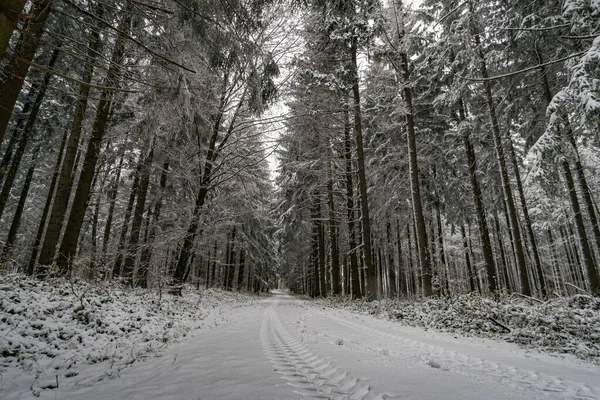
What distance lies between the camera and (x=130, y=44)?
24.9 ft

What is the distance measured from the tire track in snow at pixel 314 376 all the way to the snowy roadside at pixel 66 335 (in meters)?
1.84

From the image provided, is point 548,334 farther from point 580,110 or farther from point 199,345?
point 199,345

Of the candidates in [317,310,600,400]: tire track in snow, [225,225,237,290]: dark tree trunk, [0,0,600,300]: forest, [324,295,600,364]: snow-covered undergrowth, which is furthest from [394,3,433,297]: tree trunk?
[225,225,237,290]: dark tree trunk

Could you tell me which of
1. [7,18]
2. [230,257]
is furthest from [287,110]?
[230,257]

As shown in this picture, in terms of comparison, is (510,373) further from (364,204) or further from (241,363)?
(364,204)

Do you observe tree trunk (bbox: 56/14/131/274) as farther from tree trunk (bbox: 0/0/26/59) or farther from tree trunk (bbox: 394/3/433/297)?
tree trunk (bbox: 394/3/433/297)

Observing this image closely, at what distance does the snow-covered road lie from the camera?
2320 mm

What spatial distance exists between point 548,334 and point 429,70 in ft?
42.6

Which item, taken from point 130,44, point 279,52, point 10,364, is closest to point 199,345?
point 10,364

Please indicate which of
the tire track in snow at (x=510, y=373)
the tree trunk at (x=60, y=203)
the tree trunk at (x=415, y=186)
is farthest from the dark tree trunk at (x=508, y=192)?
the tree trunk at (x=60, y=203)

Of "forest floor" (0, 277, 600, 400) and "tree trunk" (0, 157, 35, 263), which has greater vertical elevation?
"tree trunk" (0, 157, 35, 263)

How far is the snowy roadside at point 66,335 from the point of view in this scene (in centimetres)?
302

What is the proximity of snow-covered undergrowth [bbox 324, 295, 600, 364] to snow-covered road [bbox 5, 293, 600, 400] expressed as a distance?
70 centimetres

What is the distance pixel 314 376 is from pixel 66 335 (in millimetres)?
3941
